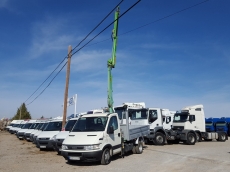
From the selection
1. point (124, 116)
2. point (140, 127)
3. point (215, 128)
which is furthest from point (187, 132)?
point (215, 128)

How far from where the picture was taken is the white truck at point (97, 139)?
977 centimetres

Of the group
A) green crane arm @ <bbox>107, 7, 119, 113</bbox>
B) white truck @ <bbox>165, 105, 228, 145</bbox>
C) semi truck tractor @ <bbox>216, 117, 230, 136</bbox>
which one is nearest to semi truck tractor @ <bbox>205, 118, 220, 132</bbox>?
semi truck tractor @ <bbox>216, 117, 230, 136</bbox>

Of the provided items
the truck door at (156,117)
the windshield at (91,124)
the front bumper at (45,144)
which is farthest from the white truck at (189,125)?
the windshield at (91,124)

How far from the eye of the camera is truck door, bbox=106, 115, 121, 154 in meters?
10.6

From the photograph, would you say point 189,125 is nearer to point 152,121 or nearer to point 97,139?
point 152,121

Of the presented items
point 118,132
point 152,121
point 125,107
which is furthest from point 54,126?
point 118,132

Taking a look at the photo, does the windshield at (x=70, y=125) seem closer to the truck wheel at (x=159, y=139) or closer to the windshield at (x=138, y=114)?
the windshield at (x=138, y=114)

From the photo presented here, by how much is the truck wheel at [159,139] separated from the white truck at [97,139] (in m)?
5.28

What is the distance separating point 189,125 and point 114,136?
10148 millimetres

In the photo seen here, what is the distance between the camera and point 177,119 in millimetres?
19781

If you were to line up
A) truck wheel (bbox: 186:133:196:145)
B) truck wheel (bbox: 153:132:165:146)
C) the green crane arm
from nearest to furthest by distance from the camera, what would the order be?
1. the green crane arm
2. truck wheel (bbox: 153:132:165:146)
3. truck wheel (bbox: 186:133:196:145)

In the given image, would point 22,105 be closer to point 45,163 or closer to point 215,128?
Result: point 215,128

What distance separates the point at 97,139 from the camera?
988 cm

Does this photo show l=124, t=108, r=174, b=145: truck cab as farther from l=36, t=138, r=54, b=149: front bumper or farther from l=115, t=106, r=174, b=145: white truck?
l=36, t=138, r=54, b=149: front bumper
